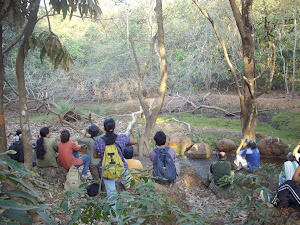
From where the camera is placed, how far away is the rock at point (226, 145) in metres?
11.2

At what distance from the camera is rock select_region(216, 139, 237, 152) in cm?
→ 1121

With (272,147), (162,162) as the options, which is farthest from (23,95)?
(272,147)

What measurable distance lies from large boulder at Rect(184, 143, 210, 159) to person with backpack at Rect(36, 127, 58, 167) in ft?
20.7

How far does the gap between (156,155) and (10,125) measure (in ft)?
31.9

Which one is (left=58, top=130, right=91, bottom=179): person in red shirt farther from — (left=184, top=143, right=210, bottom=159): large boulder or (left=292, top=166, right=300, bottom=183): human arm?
(left=184, top=143, right=210, bottom=159): large boulder

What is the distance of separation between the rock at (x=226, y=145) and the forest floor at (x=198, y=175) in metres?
1.03

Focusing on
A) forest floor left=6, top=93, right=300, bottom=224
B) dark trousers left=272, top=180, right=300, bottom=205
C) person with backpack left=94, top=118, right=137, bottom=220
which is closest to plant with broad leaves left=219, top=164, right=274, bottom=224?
forest floor left=6, top=93, right=300, bottom=224

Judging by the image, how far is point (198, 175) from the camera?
7.42 metres

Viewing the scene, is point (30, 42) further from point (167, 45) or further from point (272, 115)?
point (167, 45)

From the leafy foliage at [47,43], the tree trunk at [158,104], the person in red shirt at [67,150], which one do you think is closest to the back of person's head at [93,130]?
the person in red shirt at [67,150]

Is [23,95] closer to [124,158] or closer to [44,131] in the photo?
[44,131]

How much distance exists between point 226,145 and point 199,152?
3.91 ft

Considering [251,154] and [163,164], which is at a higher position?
[163,164]

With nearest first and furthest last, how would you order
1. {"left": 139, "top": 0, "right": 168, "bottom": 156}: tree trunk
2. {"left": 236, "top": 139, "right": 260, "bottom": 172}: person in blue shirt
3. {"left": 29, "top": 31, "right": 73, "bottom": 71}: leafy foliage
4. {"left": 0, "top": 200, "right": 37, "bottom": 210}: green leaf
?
{"left": 0, "top": 200, "right": 37, "bottom": 210}: green leaf
{"left": 29, "top": 31, "right": 73, "bottom": 71}: leafy foliage
{"left": 236, "top": 139, "right": 260, "bottom": 172}: person in blue shirt
{"left": 139, "top": 0, "right": 168, "bottom": 156}: tree trunk
